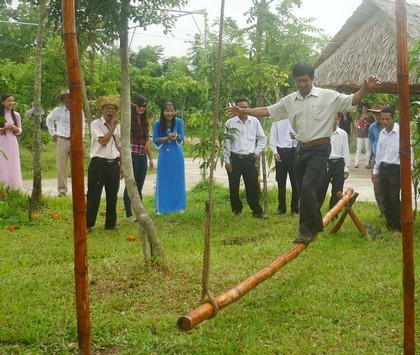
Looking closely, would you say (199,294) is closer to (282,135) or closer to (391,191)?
(391,191)

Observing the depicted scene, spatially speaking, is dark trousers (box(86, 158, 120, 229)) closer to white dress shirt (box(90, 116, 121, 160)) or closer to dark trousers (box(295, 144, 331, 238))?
white dress shirt (box(90, 116, 121, 160))

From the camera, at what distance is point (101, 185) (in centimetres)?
724

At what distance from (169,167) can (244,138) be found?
3.90 ft

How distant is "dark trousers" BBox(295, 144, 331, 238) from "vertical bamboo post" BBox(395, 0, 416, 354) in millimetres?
2288

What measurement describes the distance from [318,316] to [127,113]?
7.91 feet

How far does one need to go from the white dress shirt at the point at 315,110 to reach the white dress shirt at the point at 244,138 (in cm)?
236

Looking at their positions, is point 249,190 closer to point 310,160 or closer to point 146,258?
point 310,160

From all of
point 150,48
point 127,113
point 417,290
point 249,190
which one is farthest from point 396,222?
point 150,48

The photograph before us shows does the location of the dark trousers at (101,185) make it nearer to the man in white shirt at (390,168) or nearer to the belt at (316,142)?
the belt at (316,142)

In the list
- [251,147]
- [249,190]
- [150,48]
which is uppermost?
[150,48]

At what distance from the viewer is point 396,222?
728 centimetres

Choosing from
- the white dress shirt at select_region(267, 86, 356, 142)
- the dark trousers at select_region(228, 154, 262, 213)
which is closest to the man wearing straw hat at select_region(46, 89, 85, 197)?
the dark trousers at select_region(228, 154, 262, 213)

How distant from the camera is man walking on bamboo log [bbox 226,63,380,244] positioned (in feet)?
18.1

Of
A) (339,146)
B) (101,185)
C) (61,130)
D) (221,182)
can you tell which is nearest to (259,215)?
(339,146)
